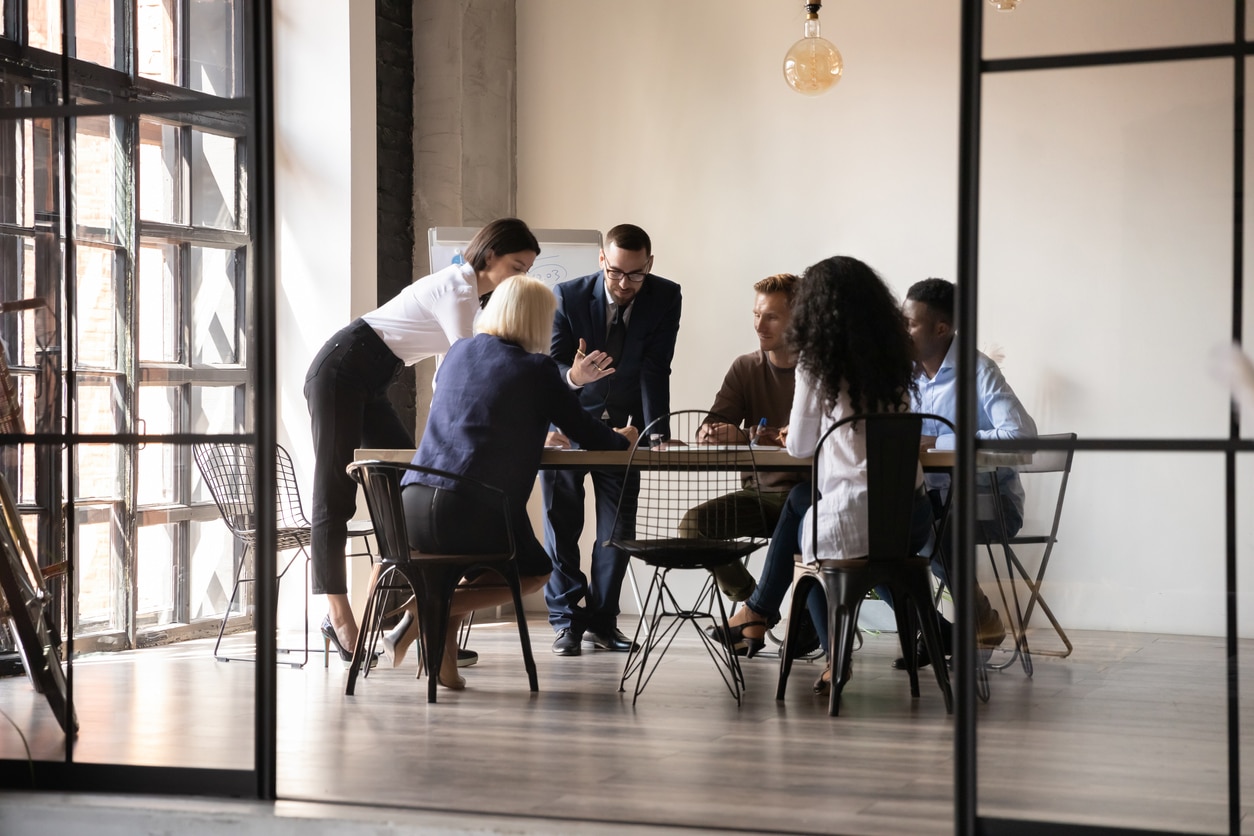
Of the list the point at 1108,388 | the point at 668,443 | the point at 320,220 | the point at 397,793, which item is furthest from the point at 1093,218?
the point at 320,220

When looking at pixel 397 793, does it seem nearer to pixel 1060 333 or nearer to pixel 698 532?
pixel 698 532

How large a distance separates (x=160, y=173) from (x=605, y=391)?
2116 mm

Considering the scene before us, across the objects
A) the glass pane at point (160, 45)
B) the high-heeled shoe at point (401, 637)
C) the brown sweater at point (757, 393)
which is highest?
the glass pane at point (160, 45)

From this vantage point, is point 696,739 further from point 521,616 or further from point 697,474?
point 697,474

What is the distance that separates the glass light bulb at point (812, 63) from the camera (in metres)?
5.30

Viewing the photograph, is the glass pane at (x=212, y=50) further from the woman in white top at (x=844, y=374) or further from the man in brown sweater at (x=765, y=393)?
the woman in white top at (x=844, y=374)

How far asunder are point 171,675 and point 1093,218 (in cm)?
351

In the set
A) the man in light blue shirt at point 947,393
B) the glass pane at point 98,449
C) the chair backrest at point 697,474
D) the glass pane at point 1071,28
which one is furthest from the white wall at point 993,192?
the glass pane at point 98,449

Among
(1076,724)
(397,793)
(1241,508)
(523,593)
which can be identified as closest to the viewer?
(397,793)

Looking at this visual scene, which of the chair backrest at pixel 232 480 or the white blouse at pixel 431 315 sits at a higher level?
the white blouse at pixel 431 315

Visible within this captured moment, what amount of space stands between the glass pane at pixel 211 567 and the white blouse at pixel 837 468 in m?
2.81

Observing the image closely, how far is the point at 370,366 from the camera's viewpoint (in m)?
4.93

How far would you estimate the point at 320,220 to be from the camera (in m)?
6.10

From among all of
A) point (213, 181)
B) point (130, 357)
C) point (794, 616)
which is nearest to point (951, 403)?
point (794, 616)
